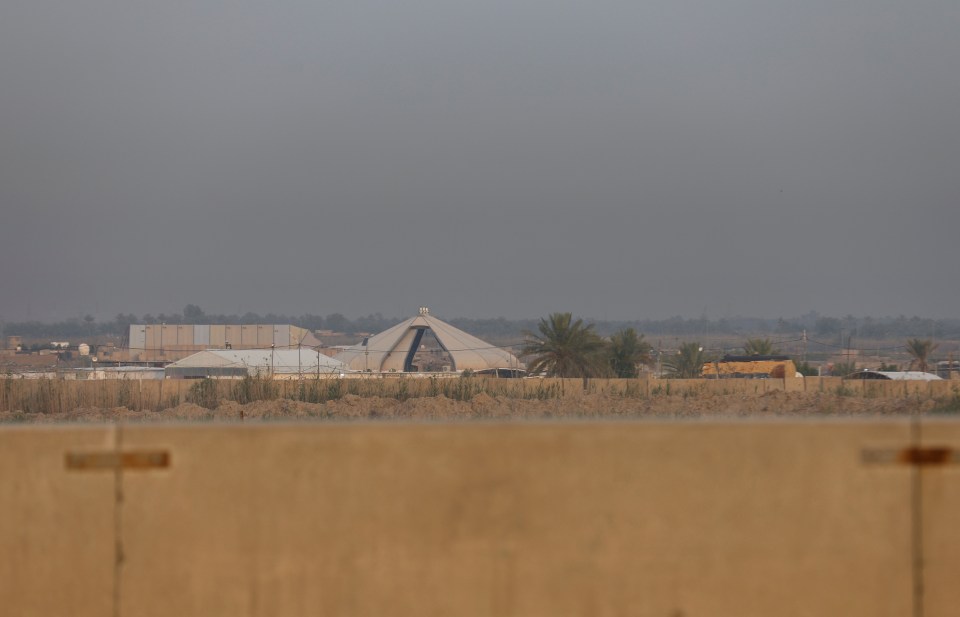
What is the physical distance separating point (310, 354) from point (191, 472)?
82.0 meters

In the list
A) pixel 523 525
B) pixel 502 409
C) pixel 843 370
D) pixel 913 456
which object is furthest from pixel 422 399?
pixel 843 370

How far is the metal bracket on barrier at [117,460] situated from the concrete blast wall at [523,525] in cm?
2

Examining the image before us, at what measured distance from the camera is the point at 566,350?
65625 millimetres

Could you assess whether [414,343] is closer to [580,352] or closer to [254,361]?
[254,361]

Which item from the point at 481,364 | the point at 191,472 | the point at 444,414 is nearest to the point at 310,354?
the point at 481,364

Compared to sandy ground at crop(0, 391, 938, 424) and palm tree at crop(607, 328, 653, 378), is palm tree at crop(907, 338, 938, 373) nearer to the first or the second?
palm tree at crop(607, 328, 653, 378)

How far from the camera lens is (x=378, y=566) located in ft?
22.6

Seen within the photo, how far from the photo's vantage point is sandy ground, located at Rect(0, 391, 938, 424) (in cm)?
3700

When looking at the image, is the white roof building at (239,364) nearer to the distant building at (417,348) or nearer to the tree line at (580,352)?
the distant building at (417,348)

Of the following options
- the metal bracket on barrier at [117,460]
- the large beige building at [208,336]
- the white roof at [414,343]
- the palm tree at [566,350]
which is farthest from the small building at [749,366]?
the metal bracket on barrier at [117,460]

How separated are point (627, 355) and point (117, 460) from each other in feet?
210

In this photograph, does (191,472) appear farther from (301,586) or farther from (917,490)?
(917,490)

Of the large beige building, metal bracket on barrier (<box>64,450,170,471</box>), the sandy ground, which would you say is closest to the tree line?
the sandy ground

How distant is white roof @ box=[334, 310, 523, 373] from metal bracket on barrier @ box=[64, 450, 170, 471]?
9365 cm
